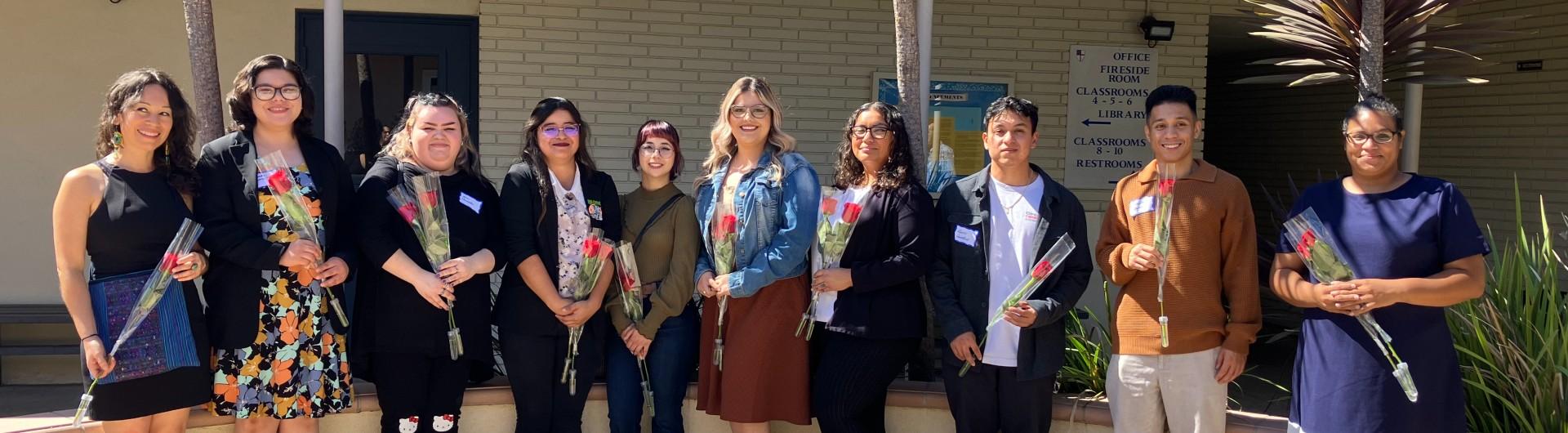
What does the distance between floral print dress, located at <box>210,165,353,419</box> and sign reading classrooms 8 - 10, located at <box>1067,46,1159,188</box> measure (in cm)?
570

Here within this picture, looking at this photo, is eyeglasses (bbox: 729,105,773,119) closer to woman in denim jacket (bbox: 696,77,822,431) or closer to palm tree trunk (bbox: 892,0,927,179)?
woman in denim jacket (bbox: 696,77,822,431)

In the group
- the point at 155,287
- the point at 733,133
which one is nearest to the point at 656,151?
the point at 733,133

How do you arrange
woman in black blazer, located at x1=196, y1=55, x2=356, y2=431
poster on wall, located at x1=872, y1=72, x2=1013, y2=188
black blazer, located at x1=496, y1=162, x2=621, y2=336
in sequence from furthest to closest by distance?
poster on wall, located at x1=872, y1=72, x2=1013, y2=188 → black blazer, located at x1=496, y1=162, x2=621, y2=336 → woman in black blazer, located at x1=196, y1=55, x2=356, y2=431

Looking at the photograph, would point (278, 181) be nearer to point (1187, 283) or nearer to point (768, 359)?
point (768, 359)

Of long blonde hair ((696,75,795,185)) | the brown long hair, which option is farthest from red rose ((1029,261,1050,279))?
the brown long hair

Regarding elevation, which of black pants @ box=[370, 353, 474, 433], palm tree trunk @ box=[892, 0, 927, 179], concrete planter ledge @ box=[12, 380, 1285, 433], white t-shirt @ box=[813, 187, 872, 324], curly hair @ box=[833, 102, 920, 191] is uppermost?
palm tree trunk @ box=[892, 0, 927, 179]

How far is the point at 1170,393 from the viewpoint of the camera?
133 inches

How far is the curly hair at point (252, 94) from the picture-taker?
3342 millimetres

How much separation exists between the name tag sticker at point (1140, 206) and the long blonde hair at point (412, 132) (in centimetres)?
216

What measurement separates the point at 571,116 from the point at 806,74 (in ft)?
12.4

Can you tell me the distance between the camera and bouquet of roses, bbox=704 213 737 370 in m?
3.69

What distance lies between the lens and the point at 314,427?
3500mm

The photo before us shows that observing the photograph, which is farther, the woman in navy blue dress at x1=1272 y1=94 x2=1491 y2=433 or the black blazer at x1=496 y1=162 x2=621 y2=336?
the black blazer at x1=496 y1=162 x2=621 y2=336

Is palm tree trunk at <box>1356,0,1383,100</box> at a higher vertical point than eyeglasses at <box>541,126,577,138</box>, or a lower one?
higher
